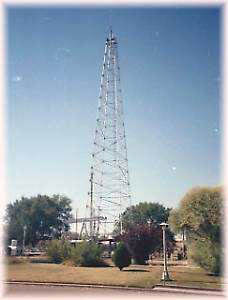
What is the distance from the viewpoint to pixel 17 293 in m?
14.7

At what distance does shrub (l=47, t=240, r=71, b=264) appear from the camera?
27.3m

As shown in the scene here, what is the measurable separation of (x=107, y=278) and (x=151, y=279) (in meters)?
2.54

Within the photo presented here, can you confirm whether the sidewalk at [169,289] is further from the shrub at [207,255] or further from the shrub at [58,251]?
the shrub at [58,251]

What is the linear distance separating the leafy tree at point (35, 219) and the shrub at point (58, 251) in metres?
13.7

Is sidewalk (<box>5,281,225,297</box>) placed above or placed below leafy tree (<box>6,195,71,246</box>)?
below

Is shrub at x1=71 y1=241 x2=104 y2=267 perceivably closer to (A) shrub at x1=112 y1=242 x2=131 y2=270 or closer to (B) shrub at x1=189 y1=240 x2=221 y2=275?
(A) shrub at x1=112 y1=242 x2=131 y2=270

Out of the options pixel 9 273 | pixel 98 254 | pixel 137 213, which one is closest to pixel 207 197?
pixel 98 254

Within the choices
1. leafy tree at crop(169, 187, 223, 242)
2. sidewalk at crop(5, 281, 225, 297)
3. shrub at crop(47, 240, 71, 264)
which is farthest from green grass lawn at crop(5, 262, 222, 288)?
shrub at crop(47, 240, 71, 264)

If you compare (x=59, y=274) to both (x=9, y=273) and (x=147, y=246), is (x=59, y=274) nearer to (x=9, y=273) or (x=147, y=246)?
(x=9, y=273)

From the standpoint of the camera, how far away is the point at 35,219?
152ft

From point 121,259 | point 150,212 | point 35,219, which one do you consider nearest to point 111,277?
point 121,259

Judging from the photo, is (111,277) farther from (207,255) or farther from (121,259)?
(207,255)

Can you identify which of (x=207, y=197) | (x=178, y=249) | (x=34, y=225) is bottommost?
(x=178, y=249)

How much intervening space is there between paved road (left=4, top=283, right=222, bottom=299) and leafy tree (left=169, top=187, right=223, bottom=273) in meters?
6.15
